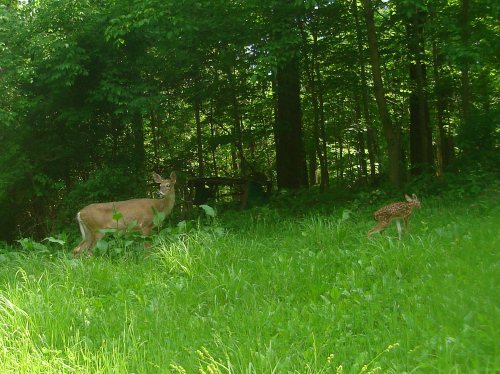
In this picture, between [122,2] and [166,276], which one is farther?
[122,2]

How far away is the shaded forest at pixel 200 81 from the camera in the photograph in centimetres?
1036

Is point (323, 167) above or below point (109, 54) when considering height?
below

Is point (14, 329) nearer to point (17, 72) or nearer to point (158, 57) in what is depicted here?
point (17, 72)

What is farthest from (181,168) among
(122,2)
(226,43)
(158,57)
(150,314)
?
(150,314)

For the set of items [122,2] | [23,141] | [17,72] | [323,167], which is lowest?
[323,167]

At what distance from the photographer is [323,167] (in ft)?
48.6

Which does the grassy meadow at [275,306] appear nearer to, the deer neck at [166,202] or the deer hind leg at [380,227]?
the deer hind leg at [380,227]

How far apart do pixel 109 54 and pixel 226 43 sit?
248 centimetres

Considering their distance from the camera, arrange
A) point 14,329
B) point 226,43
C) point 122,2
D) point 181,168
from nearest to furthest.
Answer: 1. point 14,329
2. point 122,2
3. point 226,43
4. point 181,168

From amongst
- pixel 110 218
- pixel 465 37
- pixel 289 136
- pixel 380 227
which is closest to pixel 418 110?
pixel 289 136

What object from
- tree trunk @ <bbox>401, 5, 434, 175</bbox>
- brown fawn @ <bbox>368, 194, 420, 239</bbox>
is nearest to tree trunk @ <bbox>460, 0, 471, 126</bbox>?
tree trunk @ <bbox>401, 5, 434, 175</bbox>

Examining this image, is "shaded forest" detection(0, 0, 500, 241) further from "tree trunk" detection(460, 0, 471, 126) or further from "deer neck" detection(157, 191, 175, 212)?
"deer neck" detection(157, 191, 175, 212)

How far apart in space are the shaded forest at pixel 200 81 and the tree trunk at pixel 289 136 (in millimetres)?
32

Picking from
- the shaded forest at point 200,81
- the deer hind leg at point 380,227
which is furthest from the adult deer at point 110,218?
the deer hind leg at point 380,227
